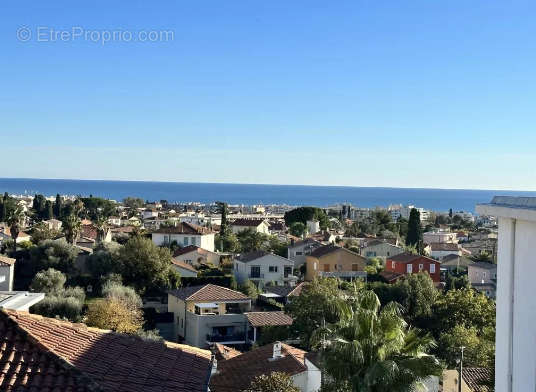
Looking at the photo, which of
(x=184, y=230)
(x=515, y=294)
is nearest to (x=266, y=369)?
(x=515, y=294)

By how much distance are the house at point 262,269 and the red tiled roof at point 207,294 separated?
11.0 metres

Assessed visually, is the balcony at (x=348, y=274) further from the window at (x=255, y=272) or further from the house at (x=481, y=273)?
the house at (x=481, y=273)

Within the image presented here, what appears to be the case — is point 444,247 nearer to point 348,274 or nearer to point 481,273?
point 481,273

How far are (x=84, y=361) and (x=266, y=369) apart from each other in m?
16.2

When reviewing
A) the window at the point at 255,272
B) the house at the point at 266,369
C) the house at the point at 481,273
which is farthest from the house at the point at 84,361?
the house at the point at 481,273

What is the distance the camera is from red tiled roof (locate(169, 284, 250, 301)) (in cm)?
4019

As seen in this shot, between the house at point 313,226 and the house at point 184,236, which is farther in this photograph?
the house at point 313,226

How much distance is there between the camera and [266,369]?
22703 mm

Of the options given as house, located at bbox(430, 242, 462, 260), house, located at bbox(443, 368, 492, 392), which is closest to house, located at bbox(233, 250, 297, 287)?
house, located at bbox(430, 242, 462, 260)

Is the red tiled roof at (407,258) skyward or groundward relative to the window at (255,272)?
skyward

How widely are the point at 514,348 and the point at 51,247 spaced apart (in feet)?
154

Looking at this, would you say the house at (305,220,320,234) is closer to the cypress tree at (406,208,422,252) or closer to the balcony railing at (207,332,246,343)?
the cypress tree at (406,208,422,252)

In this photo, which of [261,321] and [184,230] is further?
[184,230]

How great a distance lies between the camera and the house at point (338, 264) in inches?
2216
